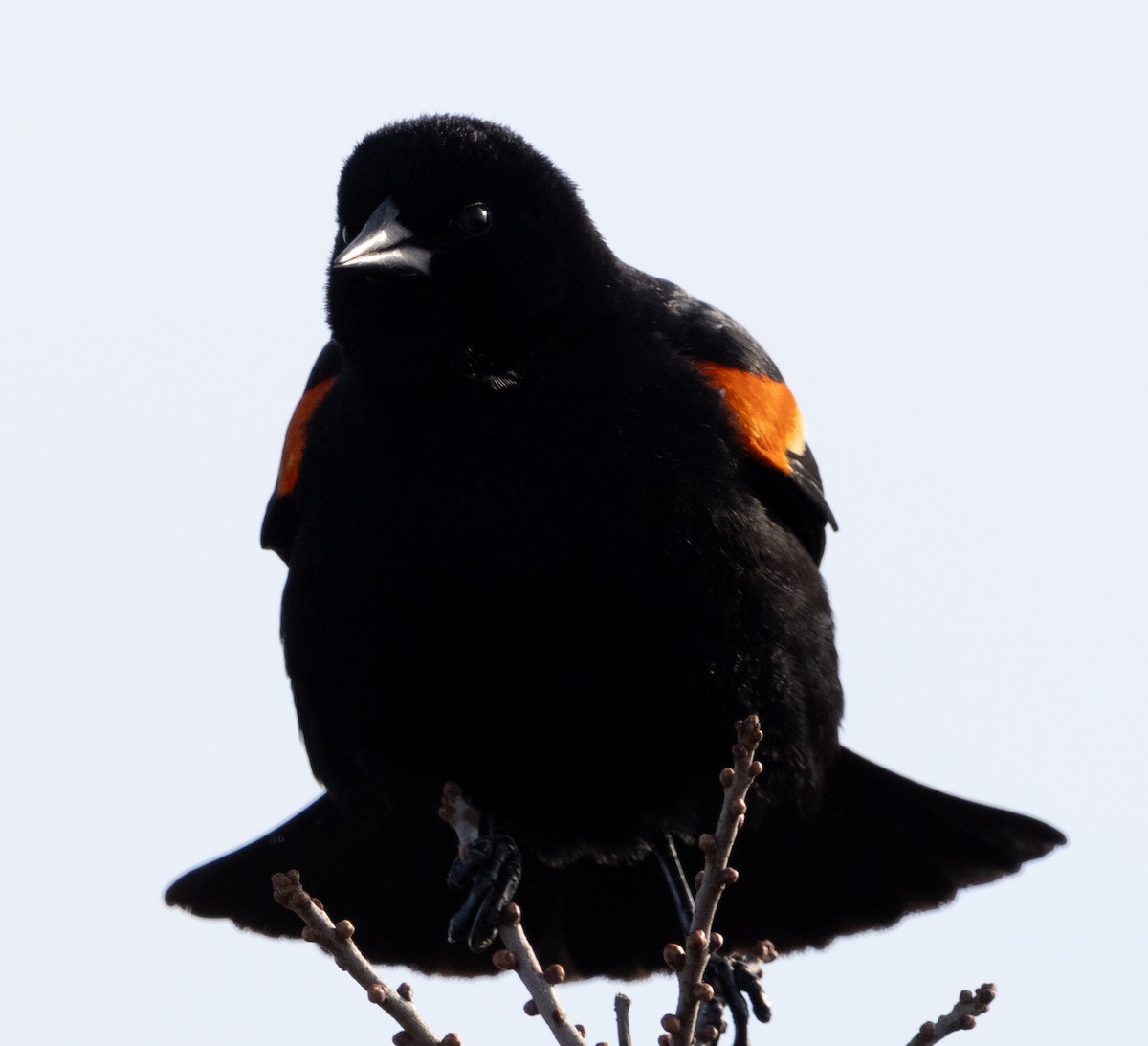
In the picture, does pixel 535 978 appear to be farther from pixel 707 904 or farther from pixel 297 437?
pixel 297 437

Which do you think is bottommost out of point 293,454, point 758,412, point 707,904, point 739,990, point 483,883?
point 739,990

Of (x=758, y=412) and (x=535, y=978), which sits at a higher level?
(x=758, y=412)

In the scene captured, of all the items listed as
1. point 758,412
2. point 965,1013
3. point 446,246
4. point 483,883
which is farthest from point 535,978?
point 446,246

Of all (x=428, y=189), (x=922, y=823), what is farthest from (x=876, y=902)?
(x=428, y=189)

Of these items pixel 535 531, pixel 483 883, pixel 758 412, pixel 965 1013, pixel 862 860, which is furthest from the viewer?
pixel 862 860

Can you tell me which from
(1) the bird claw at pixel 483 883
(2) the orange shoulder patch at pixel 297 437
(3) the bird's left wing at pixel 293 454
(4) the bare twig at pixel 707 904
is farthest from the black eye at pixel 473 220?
(4) the bare twig at pixel 707 904

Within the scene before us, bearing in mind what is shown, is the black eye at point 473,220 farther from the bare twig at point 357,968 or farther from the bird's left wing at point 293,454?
the bare twig at point 357,968

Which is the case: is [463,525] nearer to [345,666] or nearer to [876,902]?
[345,666]
